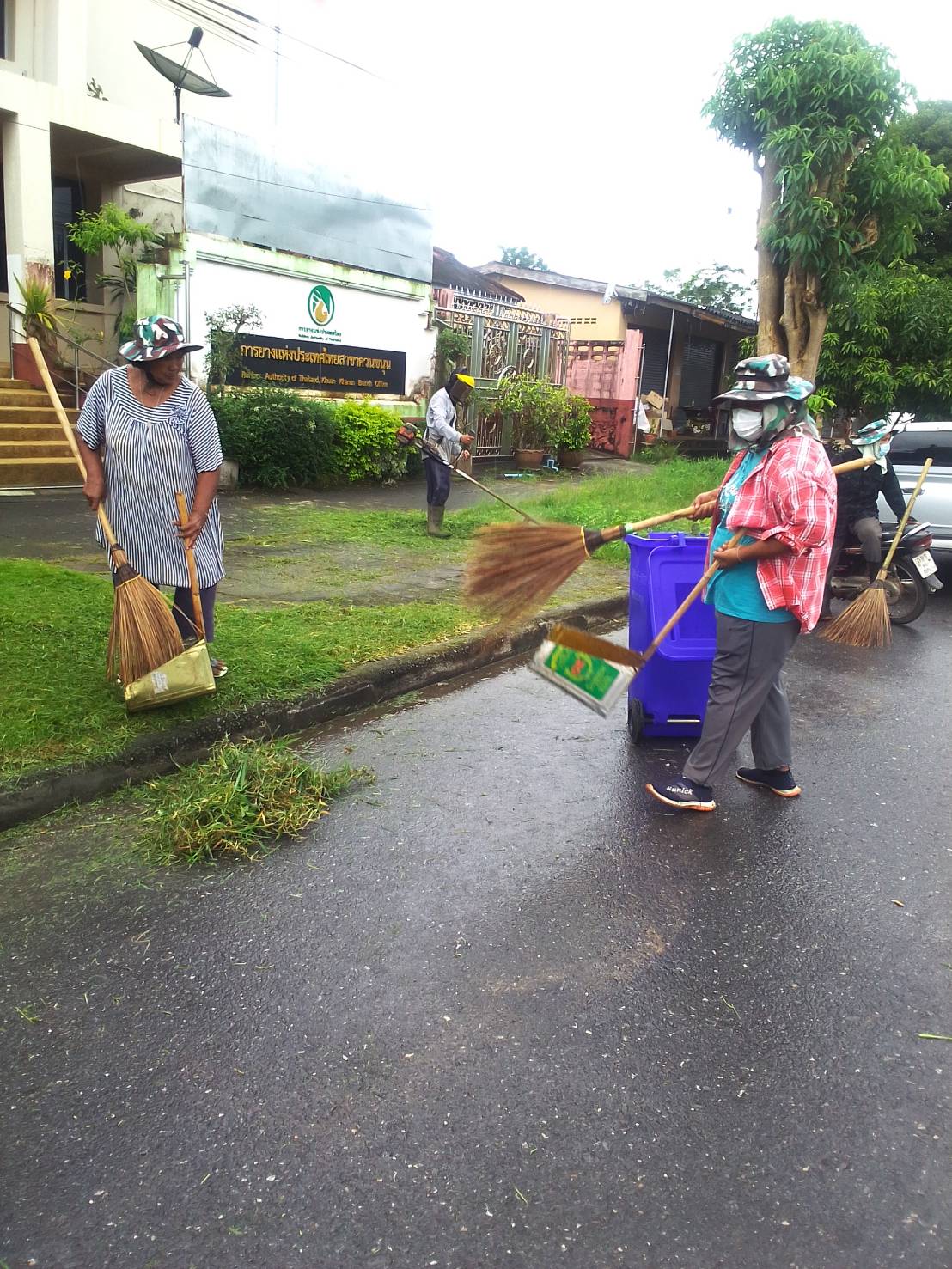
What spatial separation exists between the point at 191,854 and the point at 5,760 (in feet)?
3.06

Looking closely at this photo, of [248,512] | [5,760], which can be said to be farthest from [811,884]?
[248,512]

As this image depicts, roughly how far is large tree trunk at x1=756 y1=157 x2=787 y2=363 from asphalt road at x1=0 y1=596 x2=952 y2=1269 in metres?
8.50

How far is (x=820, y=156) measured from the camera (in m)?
9.43

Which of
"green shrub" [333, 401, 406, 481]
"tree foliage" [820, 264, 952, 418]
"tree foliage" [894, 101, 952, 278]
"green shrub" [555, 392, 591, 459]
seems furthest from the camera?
"tree foliage" [894, 101, 952, 278]

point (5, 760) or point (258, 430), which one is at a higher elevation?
point (258, 430)

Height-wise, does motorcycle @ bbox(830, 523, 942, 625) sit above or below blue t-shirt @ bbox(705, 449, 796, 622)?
below

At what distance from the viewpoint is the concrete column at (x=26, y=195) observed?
1147 centimetres

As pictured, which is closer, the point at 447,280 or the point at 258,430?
the point at 258,430

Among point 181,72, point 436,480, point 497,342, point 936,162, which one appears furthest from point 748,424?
point 936,162

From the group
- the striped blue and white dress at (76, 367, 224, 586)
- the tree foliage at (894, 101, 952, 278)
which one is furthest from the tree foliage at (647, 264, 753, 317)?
the striped blue and white dress at (76, 367, 224, 586)

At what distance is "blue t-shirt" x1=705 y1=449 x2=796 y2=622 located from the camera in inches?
143

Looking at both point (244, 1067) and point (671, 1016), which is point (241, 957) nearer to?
point (244, 1067)

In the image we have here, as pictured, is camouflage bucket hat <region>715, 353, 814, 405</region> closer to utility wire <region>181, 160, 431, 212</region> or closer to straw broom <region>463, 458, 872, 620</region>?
straw broom <region>463, 458, 872, 620</region>

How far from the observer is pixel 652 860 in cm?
350
